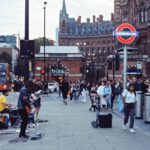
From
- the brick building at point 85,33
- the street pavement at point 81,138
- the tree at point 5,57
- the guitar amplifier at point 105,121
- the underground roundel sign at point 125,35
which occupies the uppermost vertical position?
the brick building at point 85,33

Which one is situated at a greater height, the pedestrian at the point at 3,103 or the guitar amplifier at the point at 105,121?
the pedestrian at the point at 3,103

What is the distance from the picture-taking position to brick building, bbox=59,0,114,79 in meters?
182

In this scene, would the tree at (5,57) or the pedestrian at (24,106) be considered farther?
the tree at (5,57)

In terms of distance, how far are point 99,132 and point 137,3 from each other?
222 ft

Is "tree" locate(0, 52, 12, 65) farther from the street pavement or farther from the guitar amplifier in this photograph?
the guitar amplifier

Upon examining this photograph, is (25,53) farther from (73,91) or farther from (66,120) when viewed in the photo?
(73,91)

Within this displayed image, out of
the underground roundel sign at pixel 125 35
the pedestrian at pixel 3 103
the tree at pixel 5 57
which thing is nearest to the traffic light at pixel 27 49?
the pedestrian at pixel 3 103

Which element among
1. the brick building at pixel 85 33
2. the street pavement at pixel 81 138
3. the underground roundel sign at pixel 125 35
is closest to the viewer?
the street pavement at pixel 81 138

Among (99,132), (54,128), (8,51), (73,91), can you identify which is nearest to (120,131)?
(99,132)

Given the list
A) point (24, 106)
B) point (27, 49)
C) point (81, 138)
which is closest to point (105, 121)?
point (81, 138)

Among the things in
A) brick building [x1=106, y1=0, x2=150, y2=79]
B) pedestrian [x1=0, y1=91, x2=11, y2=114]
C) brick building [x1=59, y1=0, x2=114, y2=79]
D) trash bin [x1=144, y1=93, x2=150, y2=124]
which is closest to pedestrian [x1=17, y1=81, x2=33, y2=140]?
pedestrian [x1=0, y1=91, x2=11, y2=114]

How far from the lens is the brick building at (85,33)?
598 feet

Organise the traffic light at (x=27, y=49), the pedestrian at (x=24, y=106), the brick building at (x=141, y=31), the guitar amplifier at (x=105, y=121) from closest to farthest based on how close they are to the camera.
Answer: the pedestrian at (x=24, y=106)
the guitar amplifier at (x=105, y=121)
the traffic light at (x=27, y=49)
the brick building at (x=141, y=31)

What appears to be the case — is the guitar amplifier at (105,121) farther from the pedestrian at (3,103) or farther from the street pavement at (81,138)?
the pedestrian at (3,103)
